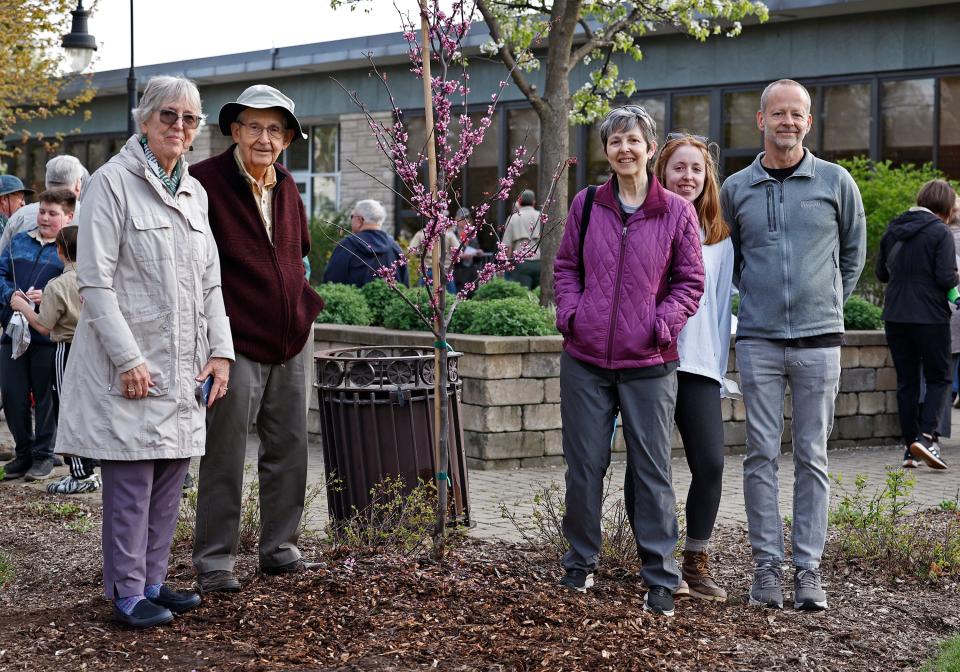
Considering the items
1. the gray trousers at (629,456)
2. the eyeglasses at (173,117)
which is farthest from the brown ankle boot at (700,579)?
the eyeglasses at (173,117)

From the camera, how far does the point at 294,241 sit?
565 centimetres

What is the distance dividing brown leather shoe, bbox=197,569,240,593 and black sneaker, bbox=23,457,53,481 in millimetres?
3940

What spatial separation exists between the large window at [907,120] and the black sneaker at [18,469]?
13714 millimetres

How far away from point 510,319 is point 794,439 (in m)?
4.18

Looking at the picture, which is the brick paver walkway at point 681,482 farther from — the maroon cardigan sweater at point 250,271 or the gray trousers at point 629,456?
the maroon cardigan sweater at point 250,271

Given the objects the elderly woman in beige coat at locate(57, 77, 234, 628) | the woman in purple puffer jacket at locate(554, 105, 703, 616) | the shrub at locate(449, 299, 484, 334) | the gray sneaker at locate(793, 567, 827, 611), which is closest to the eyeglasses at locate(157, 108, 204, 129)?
the elderly woman in beige coat at locate(57, 77, 234, 628)

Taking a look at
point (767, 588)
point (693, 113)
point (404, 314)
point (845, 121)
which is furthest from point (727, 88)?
point (767, 588)

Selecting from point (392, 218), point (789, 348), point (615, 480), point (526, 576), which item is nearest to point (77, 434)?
point (526, 576)

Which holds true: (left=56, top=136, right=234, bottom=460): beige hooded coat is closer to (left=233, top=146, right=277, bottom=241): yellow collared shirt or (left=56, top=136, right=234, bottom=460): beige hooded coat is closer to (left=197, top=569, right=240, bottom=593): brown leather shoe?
(left=233, top=146, right=277, bottom=241): yellow collared shirt

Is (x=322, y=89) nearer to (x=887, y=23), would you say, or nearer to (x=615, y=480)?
(x=887, y=23)

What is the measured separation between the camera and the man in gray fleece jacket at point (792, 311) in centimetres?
566

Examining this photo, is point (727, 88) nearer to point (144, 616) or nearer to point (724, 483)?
point (724, 483)

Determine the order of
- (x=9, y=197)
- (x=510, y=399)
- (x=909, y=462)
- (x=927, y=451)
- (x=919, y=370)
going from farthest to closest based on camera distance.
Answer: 1. (x=919, y=370)
2. (x=9, y=197)
3. (x=909, y=462)
4. (x=927, y=451)
5. (x=510, y=399)

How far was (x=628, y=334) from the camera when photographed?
17.4 ft
